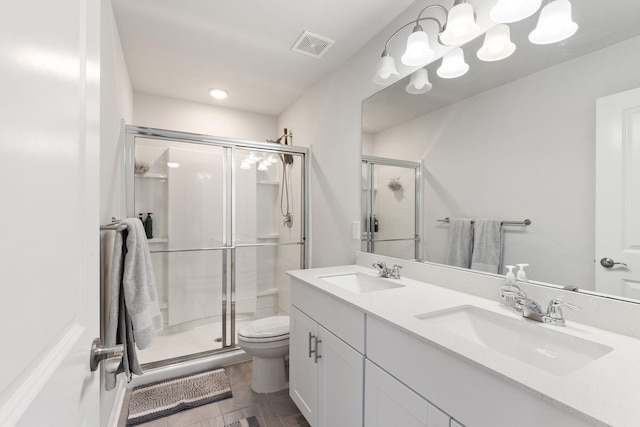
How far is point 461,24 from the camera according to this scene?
4.18ft

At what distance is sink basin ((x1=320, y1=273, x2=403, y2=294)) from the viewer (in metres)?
1.73

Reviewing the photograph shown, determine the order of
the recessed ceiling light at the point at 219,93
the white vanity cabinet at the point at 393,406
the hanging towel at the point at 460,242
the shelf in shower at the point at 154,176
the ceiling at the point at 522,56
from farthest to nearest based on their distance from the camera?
the recessed ceiling light at the point at 219,93, the shelf in shower at the point at 154,176, the hanging towel at the point at 460,242, the ceiling at the point at 522,56, the white vanity cabinet at the point at 393,406

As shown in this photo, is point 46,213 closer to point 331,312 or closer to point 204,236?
point 331,312

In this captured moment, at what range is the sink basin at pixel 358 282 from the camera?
1.73 meters

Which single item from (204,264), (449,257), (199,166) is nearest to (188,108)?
(199,166)

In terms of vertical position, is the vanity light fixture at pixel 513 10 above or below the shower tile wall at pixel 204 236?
above

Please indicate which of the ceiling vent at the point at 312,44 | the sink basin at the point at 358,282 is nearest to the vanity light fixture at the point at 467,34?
the ceiling vent at the point at 312,44

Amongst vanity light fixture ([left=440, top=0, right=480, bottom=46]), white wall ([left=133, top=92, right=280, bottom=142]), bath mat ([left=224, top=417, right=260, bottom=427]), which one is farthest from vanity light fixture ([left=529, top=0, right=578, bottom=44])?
white wall ([left=133, top=92, right=280, bottom=142])

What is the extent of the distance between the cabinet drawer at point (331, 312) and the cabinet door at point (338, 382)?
Answer: 0.12 ft

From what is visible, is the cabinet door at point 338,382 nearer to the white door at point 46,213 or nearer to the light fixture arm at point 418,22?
the white door at point 46,213

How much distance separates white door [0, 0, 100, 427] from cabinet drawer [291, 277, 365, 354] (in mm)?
879

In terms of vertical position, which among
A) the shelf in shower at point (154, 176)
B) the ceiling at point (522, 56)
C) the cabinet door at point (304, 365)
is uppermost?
the ceiling at point (522, 56)

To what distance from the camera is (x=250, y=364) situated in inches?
93.4

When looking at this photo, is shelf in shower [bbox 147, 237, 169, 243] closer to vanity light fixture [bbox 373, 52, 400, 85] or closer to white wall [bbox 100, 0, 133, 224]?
white wall [bbox 100, 0, 133, 224]
